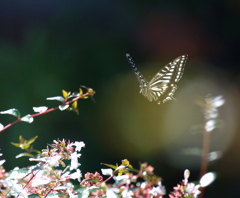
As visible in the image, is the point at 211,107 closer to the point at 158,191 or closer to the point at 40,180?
the point at 158,191

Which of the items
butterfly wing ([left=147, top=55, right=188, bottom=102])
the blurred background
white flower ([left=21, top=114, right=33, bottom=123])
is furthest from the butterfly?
white flower ([left=21, top=114, right=33, bottom=123])

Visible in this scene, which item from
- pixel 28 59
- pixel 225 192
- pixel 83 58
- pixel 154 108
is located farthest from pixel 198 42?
pixel 28 59

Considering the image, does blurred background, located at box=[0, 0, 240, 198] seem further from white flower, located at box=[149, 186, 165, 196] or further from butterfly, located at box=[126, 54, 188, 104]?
white flower, located at box=[149, 186, 165, 196]

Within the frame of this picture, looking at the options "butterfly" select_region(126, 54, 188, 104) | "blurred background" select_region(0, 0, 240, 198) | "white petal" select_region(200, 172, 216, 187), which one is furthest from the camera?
"blurred background" select_region(0, 0, 240, 198)

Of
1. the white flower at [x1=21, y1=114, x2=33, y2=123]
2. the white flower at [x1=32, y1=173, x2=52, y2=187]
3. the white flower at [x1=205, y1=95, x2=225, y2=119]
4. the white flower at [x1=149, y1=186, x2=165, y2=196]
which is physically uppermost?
the white flower at [x1=21, y1=114, x2=33, y2=123]

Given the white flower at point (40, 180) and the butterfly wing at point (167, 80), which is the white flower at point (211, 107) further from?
the butterfly wing at point (167, 80)

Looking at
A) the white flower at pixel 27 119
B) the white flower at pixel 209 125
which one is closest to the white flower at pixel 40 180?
the white flower at pixel 27 119

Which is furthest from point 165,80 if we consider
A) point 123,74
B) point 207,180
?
point 207,180
